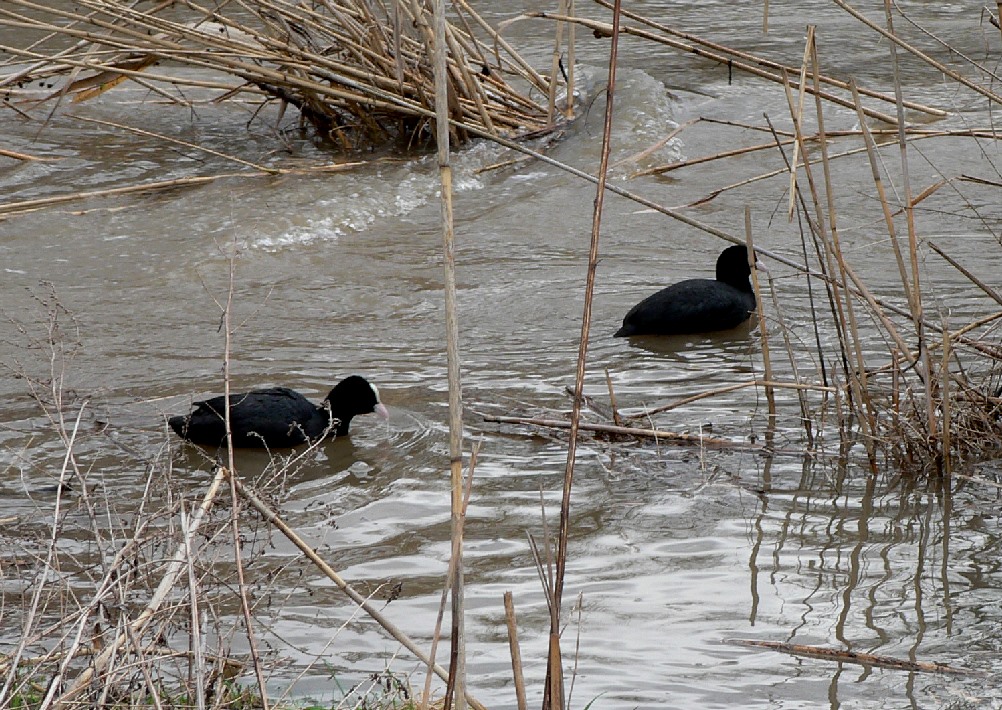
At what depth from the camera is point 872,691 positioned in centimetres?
346

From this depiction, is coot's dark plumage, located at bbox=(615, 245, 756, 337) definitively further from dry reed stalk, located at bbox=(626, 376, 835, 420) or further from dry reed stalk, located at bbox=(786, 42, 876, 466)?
dry reed stalk, located at bbox=(786, 42, 876, 466)

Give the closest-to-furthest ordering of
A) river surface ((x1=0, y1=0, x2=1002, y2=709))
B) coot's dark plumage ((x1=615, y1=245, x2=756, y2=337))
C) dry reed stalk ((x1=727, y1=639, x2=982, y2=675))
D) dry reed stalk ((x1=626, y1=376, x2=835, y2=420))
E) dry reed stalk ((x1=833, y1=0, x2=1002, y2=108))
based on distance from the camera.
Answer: dry reed stalk ((x1=727, y1=639, x2=982, y2=675)), river surface ((x1=0, y1=0, x2=1002, y2=709)), dry reed stalk ((x1=833, y1=0, x2=1002, y2=108)), dry reed stalk ((x1=626, y1=376, x2=835, y2=420)), coot's dark plumage ((x1=615, y1=245, x2=756, y2=337))

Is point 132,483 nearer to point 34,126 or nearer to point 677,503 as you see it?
point 677,503

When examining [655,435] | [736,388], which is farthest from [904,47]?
[655,435]

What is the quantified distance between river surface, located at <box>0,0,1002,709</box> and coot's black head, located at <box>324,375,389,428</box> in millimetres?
114

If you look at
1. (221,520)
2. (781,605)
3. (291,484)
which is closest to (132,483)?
(291,484)

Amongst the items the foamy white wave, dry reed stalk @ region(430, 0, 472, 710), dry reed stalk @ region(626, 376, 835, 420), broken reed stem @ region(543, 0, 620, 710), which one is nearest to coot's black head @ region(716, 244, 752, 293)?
the foamy white wave

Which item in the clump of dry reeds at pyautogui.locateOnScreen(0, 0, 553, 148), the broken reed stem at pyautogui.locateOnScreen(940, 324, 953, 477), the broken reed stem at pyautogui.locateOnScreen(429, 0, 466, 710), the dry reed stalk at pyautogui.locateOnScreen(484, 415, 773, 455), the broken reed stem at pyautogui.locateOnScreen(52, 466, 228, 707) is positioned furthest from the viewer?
the clump of dry reeds at pyautogui.locateOnScreen(0, 0, 553, 148)

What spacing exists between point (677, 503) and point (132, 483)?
208cm

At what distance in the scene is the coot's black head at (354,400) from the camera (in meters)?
5.88

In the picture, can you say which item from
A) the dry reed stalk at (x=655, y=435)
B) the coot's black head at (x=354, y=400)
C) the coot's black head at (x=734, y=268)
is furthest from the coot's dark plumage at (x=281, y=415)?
the coot's black head at (x=734, y=268)

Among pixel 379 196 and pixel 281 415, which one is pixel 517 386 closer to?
pixel 281 415

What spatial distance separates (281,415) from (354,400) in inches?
12.8

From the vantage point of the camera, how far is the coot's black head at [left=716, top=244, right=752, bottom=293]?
797 centimetres
